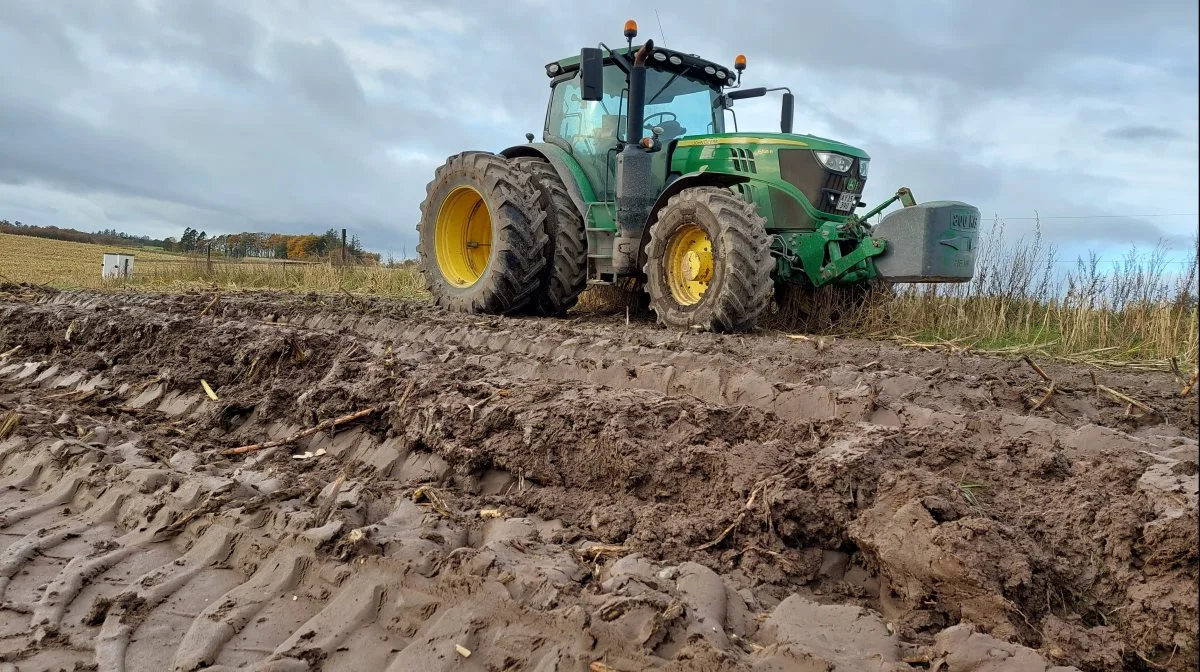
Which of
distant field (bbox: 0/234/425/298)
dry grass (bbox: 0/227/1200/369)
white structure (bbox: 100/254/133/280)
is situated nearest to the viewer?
dry grass (bbox: 0/227/1200/369)

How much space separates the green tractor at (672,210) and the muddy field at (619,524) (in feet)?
5.45

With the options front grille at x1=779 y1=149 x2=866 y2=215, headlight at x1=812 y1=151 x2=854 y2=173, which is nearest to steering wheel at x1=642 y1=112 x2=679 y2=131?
front grille at x1=779 y1=149 x2=866 y2=215

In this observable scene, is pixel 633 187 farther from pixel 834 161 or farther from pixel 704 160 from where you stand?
pixel 834 161

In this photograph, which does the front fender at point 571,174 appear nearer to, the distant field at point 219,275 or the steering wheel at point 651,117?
the steering wheel at point 651,117

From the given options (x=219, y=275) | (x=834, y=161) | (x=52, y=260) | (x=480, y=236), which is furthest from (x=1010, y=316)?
(x=52, y=260)

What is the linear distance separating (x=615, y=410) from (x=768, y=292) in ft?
9.74

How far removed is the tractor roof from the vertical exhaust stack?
0.26 metres

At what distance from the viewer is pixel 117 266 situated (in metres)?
17.4

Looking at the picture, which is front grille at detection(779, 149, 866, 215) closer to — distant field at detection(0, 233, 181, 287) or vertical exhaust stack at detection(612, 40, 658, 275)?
vertical exhaust stack at detection(612, 40, 658, 275)

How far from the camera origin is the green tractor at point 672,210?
6.08 m

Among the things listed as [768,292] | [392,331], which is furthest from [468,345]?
[768,292]

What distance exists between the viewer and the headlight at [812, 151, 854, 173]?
6.66 metres

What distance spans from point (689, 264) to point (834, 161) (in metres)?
1.43

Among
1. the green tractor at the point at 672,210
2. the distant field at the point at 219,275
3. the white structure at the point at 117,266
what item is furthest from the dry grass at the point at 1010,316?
the white structure at the point at 117,266
